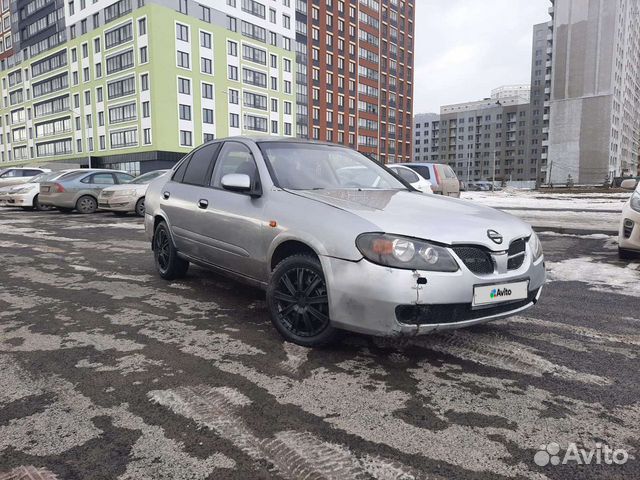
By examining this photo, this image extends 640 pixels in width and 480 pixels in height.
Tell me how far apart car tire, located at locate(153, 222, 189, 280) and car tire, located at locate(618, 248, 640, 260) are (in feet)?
19.6

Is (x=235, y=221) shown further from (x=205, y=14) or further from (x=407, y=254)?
(x=205, y=14)

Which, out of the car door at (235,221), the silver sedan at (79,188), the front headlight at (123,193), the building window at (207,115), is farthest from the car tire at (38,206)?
the building window at (207,115)

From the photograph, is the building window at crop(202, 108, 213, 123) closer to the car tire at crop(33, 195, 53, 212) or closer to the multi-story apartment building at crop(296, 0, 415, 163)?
the multi-story apartment building at crop(296, 0, 415, 163)

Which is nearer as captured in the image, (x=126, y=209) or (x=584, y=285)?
(x=584, y=285)

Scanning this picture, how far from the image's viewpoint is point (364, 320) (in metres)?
2.90

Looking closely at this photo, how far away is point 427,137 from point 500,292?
14692 centimetres

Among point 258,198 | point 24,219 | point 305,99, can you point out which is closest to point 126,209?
point 24,219

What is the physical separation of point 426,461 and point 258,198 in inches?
96.3

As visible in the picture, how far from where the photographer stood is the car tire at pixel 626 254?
21.7ft

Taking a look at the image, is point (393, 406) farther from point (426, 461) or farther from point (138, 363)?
point (138, 363)

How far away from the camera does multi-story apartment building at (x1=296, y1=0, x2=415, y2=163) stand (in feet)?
216

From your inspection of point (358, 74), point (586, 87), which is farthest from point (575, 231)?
point (586, 87)

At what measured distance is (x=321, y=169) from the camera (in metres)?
4.24

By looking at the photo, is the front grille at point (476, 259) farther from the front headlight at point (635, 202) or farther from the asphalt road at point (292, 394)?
the front headlight at point (635, 202)
